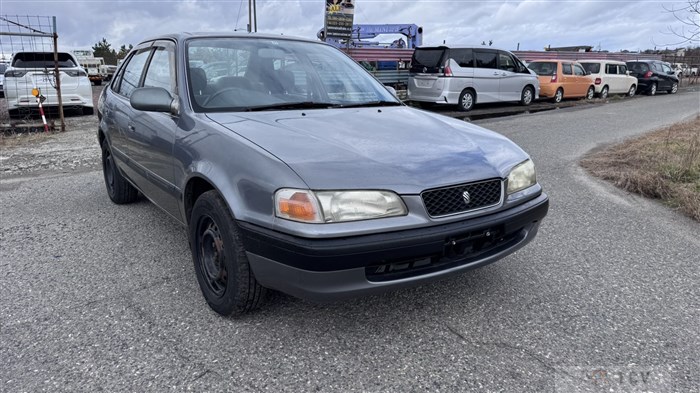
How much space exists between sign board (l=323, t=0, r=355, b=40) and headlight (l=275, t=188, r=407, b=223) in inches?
601

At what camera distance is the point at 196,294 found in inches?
120

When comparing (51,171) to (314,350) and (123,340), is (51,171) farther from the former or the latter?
(314,350)

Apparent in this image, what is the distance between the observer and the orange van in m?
17.2

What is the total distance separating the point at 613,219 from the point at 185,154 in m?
3.89

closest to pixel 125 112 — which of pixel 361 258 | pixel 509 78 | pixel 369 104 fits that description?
pixel 369 104

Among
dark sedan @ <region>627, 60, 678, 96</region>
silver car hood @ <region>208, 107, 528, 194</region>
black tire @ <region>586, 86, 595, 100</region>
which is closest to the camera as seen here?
silver car hood @ <region>208, 107, 528, 194</region>

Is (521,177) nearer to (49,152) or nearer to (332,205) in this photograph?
(332,205)

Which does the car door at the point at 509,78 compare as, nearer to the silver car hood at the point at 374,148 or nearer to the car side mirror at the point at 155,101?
the silver car hood at the point at 374,148

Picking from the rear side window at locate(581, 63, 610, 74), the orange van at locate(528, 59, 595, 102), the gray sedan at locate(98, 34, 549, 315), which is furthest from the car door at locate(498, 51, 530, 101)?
the gray sedan at locate(98, 34, 549, 315)

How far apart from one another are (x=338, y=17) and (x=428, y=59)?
4428 millimetres

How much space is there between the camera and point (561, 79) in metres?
17.3

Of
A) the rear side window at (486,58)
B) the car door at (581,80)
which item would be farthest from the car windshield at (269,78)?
the car door at (581,80)

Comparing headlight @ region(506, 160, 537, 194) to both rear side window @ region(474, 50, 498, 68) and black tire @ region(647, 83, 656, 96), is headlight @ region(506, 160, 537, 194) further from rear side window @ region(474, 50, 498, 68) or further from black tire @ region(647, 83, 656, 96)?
black tire @ region(647, 83, 656, 96)

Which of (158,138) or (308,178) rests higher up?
(158,138)
